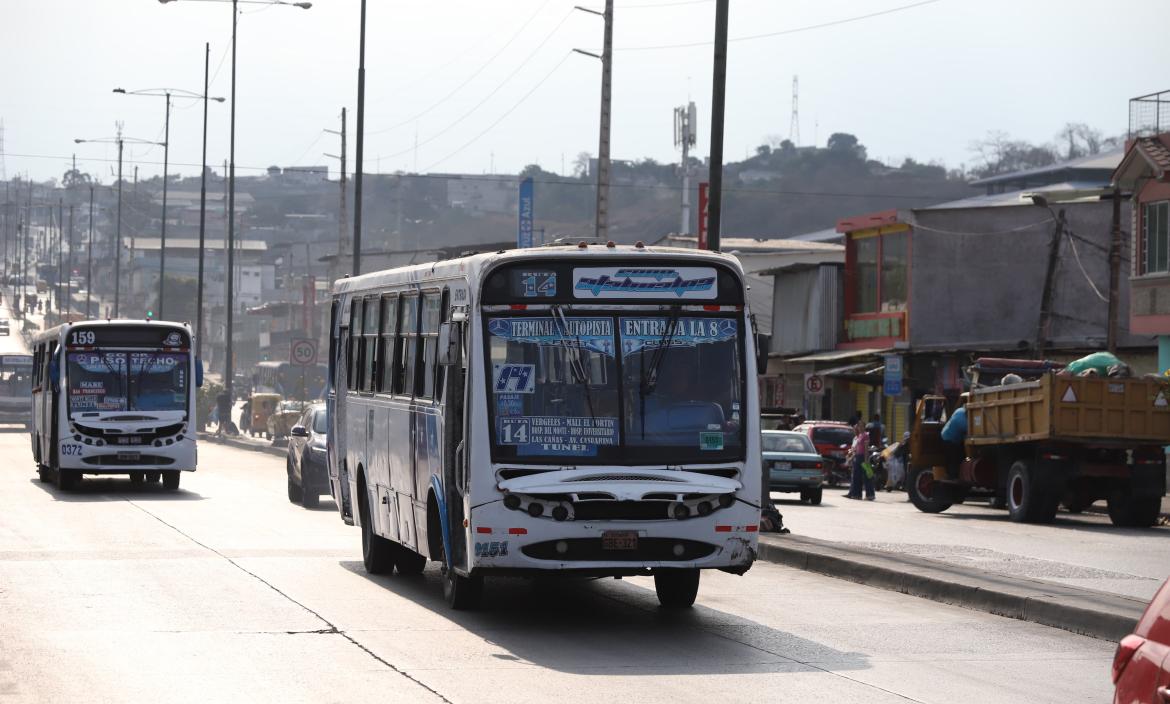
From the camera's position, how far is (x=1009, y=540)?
75.7ft

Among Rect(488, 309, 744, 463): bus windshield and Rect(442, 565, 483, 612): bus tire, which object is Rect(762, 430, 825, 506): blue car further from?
Rect(488, 309, 744, 463): bus windshield

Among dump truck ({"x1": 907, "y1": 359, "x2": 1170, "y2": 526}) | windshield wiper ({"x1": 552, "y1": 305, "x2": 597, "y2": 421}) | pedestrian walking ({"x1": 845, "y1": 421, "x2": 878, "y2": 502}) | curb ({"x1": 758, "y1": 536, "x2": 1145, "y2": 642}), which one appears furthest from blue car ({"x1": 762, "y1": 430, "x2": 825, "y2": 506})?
windshield wiper ({"x1": 552, "y1": 305, "x2": 597, "y2": 421})

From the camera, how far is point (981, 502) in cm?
3541

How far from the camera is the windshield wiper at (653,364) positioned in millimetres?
12742

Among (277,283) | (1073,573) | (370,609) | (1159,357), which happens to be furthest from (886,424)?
(277,283)

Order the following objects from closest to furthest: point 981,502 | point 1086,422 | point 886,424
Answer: point 1086,422
point 981,502
point 886,424

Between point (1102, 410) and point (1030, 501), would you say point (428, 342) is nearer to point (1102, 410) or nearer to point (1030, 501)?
point (1102, 410)

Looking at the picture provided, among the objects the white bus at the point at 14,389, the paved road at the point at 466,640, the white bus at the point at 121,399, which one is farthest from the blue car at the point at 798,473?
the white bus at the point at 14,389

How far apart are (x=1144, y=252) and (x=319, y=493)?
790 inches

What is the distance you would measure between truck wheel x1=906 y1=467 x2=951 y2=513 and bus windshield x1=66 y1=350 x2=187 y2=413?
1274 cm

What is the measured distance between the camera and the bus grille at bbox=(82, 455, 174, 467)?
29.8 metres

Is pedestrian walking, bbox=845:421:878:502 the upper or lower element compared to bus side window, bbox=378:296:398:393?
lower

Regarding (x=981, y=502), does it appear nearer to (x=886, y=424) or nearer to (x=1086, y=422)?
(x=1086, y=422)

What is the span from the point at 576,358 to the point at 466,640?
2.16m
